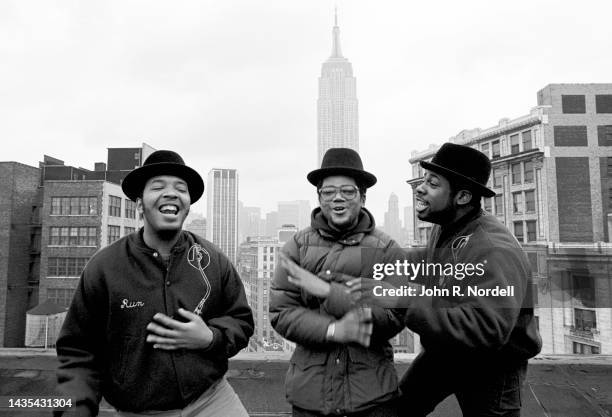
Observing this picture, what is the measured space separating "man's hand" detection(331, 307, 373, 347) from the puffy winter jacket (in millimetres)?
46

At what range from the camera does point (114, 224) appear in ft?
117

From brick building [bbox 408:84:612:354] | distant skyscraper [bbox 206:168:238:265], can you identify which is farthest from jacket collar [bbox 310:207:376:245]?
distant skyscraper [bbox 206:168:238:265]

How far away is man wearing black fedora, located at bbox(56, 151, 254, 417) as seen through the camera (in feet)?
7.49

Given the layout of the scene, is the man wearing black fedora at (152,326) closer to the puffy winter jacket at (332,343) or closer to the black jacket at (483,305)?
the puffy winter jacket at (332,343)

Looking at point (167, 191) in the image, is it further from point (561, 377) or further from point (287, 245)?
point (561, 377)

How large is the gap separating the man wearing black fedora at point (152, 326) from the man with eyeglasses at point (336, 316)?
0.41 m

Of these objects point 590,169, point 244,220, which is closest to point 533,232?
point 590,169

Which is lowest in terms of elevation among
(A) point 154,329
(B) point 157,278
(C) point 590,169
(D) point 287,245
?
(A) point 154,329

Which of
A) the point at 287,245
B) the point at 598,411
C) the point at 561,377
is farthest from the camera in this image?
the point at 561,377

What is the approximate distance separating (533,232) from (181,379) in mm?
43376

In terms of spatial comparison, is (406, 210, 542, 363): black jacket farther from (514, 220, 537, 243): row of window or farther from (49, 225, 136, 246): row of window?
(514, 220, 537, 243): row of window

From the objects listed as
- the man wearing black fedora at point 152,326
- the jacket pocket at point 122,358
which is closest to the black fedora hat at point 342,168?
the man wearing black fedora at point 152,326

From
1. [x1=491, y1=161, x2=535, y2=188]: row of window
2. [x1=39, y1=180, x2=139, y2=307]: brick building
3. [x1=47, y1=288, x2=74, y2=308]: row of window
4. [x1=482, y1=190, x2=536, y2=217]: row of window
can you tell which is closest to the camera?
[x1=47, y1=288, x2=74, y2=308]: row of window

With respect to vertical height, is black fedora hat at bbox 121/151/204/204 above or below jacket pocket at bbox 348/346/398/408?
above
